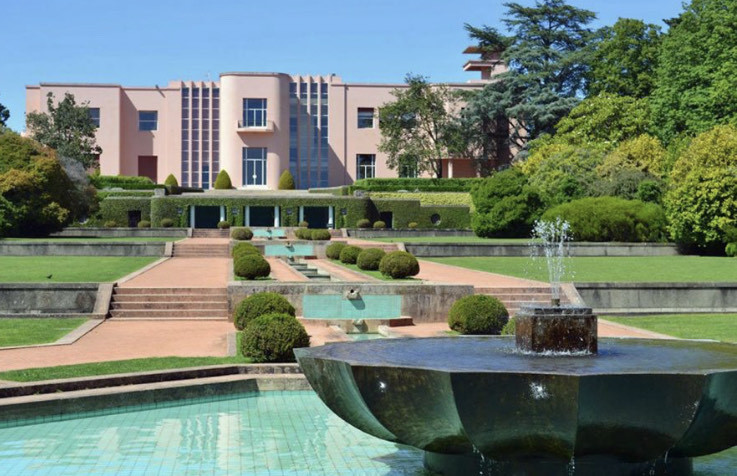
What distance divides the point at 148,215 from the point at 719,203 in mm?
30494

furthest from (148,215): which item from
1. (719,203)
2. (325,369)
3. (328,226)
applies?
(325,369)

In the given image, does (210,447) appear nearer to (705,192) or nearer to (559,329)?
(559,329)

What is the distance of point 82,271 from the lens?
24562mm

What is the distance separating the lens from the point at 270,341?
38.4 feet

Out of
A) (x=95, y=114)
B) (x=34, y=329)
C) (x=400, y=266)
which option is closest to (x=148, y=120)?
(x=95, y=114)

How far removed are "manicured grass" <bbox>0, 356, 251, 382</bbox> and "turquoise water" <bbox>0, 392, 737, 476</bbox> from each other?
1532 millimetres

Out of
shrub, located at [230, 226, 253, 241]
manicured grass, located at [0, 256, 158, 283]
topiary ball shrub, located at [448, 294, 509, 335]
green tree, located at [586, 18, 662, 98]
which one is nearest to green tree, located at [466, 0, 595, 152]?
green tree, located at [586, 18, 662, 98]

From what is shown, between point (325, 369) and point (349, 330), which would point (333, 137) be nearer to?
point (349, 330)

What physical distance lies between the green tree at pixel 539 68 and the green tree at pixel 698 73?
9.72 metres

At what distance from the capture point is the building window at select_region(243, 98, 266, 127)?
6619 cm

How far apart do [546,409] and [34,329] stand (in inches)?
479

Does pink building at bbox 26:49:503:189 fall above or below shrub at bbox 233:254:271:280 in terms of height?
above

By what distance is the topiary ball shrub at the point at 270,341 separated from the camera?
11672mm

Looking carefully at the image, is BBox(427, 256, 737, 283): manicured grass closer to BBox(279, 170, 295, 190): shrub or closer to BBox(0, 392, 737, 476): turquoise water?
BBox(0, 392, 737, 476): turquoise water
